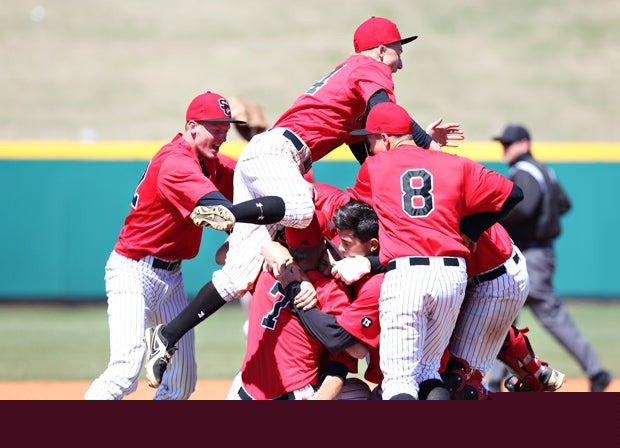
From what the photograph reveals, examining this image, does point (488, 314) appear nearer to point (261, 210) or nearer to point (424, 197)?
point (424, 197)

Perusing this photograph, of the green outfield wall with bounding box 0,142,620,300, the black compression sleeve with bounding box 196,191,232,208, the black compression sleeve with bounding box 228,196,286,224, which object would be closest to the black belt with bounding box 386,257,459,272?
the black compression sleeve with bounding box 228,196,286,224

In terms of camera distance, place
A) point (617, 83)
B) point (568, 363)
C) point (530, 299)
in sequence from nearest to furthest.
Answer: point (530, 299), point (568, 363), point (617, 83)

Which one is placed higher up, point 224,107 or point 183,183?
point 224,107

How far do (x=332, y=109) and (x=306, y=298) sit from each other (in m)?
1.26

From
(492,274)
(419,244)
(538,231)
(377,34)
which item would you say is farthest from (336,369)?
(538,231)

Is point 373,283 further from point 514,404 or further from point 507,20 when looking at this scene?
point 507,20

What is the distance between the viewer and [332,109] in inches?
220

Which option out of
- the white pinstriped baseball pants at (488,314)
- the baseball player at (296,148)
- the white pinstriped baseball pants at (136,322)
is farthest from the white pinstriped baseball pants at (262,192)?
the white pinstriped baseball pants at (488,314)

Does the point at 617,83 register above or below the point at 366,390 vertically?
above

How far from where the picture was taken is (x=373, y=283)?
500 cm

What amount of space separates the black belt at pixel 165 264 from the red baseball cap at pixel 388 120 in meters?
1.63

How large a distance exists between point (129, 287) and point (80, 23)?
1439cm

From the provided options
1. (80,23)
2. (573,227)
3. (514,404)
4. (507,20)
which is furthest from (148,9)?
(514,404)

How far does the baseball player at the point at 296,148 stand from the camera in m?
5.29
